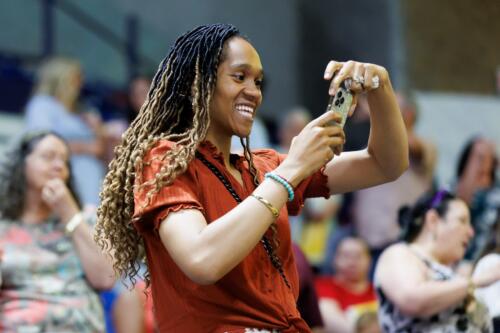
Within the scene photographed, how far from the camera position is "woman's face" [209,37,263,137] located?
2842mm

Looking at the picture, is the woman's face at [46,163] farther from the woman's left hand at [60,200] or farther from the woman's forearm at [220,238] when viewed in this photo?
the woman's forearm at [220,238]

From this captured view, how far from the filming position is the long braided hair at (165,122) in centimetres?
283

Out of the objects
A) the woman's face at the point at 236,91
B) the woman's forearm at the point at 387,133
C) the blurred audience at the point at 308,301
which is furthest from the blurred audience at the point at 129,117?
the woman's face at the point at 236,91

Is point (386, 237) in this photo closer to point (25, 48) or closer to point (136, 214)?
point (25, 48)

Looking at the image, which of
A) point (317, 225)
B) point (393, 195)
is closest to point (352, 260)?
point (393, 195)

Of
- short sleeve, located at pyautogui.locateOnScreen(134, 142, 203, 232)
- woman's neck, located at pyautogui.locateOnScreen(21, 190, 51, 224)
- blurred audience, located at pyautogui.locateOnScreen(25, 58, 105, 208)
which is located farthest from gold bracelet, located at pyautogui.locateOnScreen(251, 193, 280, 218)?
blurred audience, located at pyautogui.locateOnScreen(25, 58, 105, 208)

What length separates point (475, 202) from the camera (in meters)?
6.27

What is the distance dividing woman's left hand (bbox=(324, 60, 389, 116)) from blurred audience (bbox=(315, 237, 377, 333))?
3.50 m

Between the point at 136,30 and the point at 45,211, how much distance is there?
4640mm

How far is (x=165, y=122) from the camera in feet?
9.50

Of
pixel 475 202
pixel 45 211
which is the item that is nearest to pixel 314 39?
pixel 475 202

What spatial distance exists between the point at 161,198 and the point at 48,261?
6.93 feet

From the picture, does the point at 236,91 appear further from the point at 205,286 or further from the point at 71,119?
the point at 71,119

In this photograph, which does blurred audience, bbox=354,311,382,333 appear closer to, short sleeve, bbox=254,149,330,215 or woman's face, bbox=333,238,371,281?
woman's face, bbox=333,238,371,281
